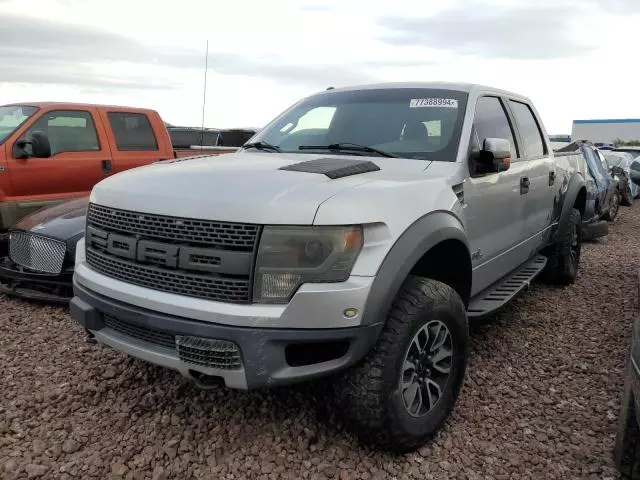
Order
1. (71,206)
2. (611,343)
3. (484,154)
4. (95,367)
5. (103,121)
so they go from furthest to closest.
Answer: (103,121)
(71,206)
(611,343)
(95,367)
(484,154)

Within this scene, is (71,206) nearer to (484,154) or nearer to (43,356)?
(43,356)

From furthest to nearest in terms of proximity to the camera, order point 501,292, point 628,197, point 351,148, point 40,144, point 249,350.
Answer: point 628,197
point 40,144
point 501,292
point 351,148
point 249,350

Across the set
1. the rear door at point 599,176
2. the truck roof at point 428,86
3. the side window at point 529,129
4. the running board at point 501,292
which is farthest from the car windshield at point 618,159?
the truck roof at point 428,86

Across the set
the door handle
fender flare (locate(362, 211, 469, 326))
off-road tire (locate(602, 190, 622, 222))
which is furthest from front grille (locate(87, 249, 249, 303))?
off-road tire (locate(602, 190, 622, 222))

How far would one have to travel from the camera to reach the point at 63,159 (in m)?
6.70

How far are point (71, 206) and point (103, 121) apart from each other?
2.37m

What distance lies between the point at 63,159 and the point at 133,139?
1064 millimetres

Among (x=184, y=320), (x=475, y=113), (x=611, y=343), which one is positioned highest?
(x=475, y=113)

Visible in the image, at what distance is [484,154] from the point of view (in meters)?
3.38

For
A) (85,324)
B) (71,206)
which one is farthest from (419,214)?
(71,206)

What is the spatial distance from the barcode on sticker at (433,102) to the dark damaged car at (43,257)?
2.86 m

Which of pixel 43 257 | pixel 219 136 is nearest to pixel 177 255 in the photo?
pixel 43 257

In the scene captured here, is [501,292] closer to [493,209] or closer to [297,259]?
[493,209]

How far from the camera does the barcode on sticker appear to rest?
12.1 ft
